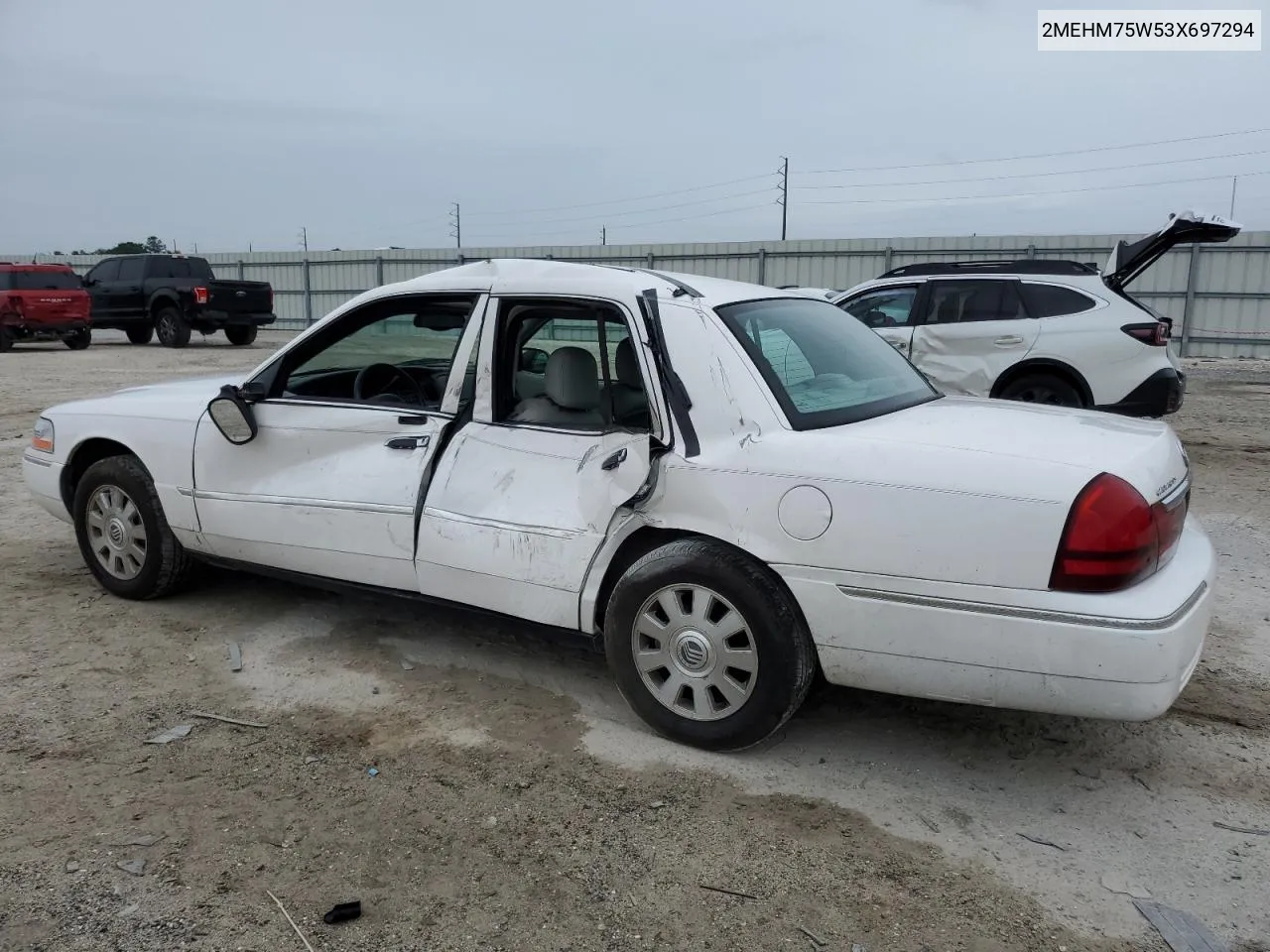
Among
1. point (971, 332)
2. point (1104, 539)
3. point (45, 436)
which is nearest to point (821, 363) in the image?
point (1104, 539)

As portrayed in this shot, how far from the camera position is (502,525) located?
3553 millimetres

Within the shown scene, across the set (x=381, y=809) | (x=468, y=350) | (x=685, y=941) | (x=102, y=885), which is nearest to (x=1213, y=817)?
(x=685, y=941)

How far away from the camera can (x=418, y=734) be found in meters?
3.50

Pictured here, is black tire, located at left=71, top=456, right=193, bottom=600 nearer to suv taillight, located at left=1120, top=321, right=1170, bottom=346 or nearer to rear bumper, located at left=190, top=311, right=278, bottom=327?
suv taillight, located at left=1120, top=321, right=1170, bottom=346

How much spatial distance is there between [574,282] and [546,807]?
6.05 ft

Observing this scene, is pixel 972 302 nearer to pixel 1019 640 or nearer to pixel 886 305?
pixel 886 305

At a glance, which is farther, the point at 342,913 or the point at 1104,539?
the point at 1104,539

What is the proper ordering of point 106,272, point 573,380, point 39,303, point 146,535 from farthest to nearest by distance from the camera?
point 106,272 → point 39,303 → point 146,535 → point 573,380

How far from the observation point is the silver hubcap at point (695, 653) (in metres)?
3.16

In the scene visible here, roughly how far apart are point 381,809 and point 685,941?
1083mm

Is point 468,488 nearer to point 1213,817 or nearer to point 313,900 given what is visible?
point 313,900

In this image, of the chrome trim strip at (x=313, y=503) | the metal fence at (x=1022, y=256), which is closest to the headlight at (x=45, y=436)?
the chrome trim strip at (x=313, y=503)

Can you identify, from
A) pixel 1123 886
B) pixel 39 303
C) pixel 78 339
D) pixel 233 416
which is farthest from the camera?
pixel 78 339

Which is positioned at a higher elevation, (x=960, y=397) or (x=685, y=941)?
(x=960, y=397)
